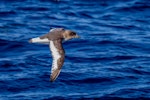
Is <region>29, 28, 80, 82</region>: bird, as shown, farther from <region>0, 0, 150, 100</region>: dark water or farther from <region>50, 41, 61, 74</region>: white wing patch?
<region>0, 0, 150, 100</region>: dark water

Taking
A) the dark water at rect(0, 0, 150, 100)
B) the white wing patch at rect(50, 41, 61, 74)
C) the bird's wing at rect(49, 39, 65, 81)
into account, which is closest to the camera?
the bird's wing at rect(49, 39, 65, 81)

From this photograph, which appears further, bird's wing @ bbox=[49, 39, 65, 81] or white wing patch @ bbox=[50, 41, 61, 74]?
white wing patch @ bbox=[50, 41, 61, 74]

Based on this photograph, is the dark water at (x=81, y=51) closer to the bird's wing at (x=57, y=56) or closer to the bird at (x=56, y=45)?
the bird at (x=56, y=45)

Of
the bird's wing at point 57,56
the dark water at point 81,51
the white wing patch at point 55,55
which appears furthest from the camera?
the dark water at point 81,51

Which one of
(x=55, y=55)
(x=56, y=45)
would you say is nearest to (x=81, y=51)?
(x=56, y=45)

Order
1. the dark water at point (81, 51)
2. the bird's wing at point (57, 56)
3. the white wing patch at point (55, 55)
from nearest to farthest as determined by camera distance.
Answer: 1. the bird's wing at point (57, 56)
2. the white wing patch at point (55, 55)
3. the dark water at point (81, 51)

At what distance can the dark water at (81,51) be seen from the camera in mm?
20406

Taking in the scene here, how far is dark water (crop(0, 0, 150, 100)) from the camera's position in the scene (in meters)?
20.4

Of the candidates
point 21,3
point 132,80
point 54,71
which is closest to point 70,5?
point 21,3

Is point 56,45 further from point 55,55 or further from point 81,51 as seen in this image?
point 81,51

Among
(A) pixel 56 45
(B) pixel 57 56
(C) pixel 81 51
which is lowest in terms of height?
(B) pixel 57 56

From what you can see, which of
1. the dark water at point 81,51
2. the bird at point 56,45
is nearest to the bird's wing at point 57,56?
the bird at point 56,45

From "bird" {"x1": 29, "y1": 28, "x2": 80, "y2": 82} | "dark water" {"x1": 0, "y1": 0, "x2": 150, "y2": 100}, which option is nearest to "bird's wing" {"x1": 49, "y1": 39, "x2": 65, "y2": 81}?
"bird" {"x1": 29, "y1": 28, "x2": 80, "y2": 82}

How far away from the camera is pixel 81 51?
2427 cm
